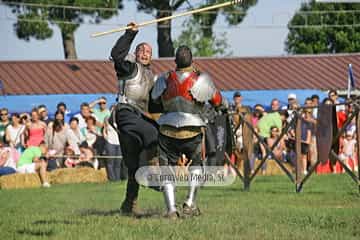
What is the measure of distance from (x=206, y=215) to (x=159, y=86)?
1.53m

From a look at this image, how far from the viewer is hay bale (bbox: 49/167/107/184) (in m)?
20.1

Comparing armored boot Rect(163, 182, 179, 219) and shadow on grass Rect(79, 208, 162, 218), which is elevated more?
armored boot Rect(163, 182, 179, 219)

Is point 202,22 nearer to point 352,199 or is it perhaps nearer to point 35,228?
point 352,199

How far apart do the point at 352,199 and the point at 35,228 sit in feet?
16.9

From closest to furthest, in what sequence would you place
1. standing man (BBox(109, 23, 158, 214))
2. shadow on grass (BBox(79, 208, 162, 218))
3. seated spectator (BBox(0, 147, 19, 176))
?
standing man (BBox(109, 23, 158, 214)), shadow on grass (BBox(79, 208, 162, 218)), seated spectator (BBox(0, 147, 19, 176))

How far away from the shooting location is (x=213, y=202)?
42.5 feet

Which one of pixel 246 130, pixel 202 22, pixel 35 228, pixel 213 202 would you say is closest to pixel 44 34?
pixel 202 22

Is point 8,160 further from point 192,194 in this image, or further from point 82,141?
point 192,194

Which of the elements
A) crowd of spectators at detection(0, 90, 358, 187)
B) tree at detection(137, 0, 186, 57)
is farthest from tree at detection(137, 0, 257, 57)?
crowd of spectators at detection(0, 90, 358, 187)

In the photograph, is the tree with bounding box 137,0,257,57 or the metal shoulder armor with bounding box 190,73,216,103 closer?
the metal shoulder armor with bounding box 190,73,216,103

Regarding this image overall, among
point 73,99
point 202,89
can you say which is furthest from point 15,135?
point 202,89

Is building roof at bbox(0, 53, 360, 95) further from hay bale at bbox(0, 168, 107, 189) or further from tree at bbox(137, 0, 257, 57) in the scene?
hay bale at bbox(0, 168, 107, 189)

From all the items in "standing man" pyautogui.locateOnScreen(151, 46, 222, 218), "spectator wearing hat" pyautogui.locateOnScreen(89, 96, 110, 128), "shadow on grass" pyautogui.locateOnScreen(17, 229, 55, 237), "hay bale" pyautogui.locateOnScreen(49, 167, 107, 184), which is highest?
"standing man" pyautogui.locateOnScreen(151, 46, 222, 218)

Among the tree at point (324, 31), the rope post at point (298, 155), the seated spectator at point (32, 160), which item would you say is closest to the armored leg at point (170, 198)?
the rope post at point (298, 155)
